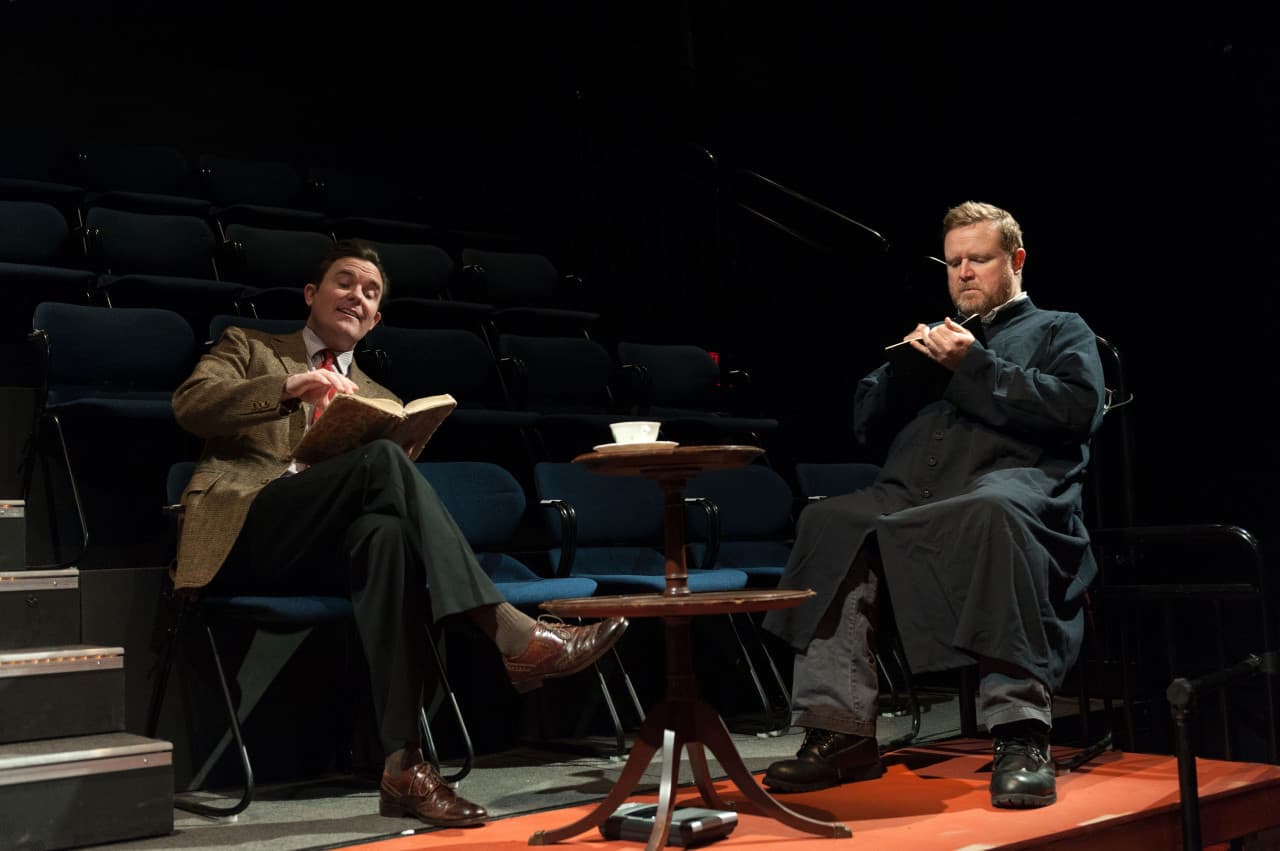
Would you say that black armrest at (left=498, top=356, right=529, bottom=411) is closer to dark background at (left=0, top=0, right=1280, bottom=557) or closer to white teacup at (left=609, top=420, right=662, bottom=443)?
dark background at (left=0, top=0, right=1280, bottom=557)

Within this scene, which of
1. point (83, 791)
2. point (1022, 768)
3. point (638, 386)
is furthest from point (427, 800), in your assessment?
point (638, 386)

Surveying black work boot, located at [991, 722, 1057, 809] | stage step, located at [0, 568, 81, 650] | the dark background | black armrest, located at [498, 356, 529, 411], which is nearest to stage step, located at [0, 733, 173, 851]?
stage step, located at [0, 568, 81, 650]

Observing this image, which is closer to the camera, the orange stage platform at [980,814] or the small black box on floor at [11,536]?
the orange stage platform at [980,814]

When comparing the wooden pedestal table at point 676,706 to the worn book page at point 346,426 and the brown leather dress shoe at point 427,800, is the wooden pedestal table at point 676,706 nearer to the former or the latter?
the brown leather dress shoe at point 427,800

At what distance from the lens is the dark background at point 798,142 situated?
4.05 metres

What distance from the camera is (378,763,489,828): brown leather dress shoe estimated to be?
2482 mm

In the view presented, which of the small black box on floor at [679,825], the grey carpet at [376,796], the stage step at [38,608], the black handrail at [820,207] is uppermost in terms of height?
the black handrail at [820,207]

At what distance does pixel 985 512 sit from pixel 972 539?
0.06 meters

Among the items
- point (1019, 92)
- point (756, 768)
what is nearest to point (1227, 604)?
point (756, 768)

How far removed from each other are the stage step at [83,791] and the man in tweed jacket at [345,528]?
1.42 feet

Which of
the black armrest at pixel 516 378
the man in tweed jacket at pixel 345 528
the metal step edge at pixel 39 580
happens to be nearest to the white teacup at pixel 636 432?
the man in tweed jacket at pixel 345 528

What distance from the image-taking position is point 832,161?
6250 millimetres

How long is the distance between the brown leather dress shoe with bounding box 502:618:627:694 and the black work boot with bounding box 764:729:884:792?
0.52 m

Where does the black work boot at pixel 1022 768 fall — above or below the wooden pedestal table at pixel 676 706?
below
